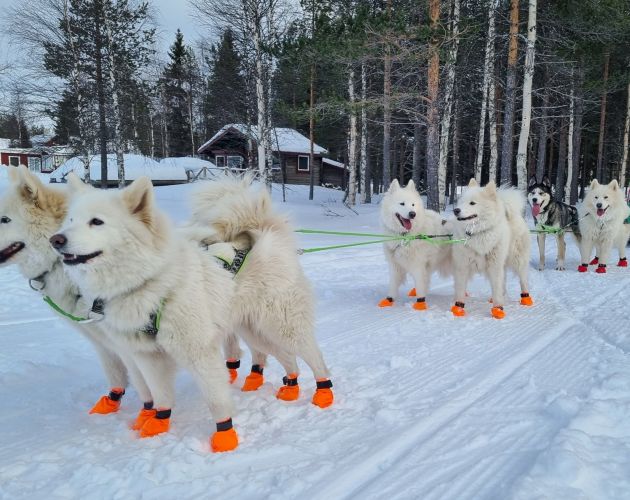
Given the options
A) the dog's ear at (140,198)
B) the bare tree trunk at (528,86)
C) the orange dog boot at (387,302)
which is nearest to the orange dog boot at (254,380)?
the dog's ear at (140,198)

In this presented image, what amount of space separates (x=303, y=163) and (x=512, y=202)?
28.9 metres

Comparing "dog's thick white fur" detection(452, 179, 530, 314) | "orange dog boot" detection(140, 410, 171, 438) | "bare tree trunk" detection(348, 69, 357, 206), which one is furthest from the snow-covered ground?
"bare tree trunk" detection(348, 69, 357, 206)

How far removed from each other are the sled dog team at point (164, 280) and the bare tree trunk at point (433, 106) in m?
9.23

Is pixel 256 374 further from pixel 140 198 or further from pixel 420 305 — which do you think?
pixel 420 305

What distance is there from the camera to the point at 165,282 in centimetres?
247

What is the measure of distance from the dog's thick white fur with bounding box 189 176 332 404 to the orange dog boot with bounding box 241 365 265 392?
184mm

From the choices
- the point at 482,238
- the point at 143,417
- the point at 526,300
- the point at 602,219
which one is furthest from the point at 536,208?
Result: the point at 143,417

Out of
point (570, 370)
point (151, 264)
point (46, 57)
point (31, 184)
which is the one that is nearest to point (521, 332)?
point (570, 370)

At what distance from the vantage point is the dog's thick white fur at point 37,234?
2615mm

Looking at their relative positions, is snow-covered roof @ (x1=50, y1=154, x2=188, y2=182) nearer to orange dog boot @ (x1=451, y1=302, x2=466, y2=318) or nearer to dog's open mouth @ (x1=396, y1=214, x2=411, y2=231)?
dog's open mouth @ (x1=396, y1=214, x2=411, y2=231)

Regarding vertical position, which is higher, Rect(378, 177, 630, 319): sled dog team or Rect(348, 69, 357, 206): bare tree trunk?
Rect(348, 69, 357, 206): bare tree trunk

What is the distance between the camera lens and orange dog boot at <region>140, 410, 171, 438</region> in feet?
8.82

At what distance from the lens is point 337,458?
7.86 ft

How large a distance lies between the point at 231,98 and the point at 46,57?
22.3ft
